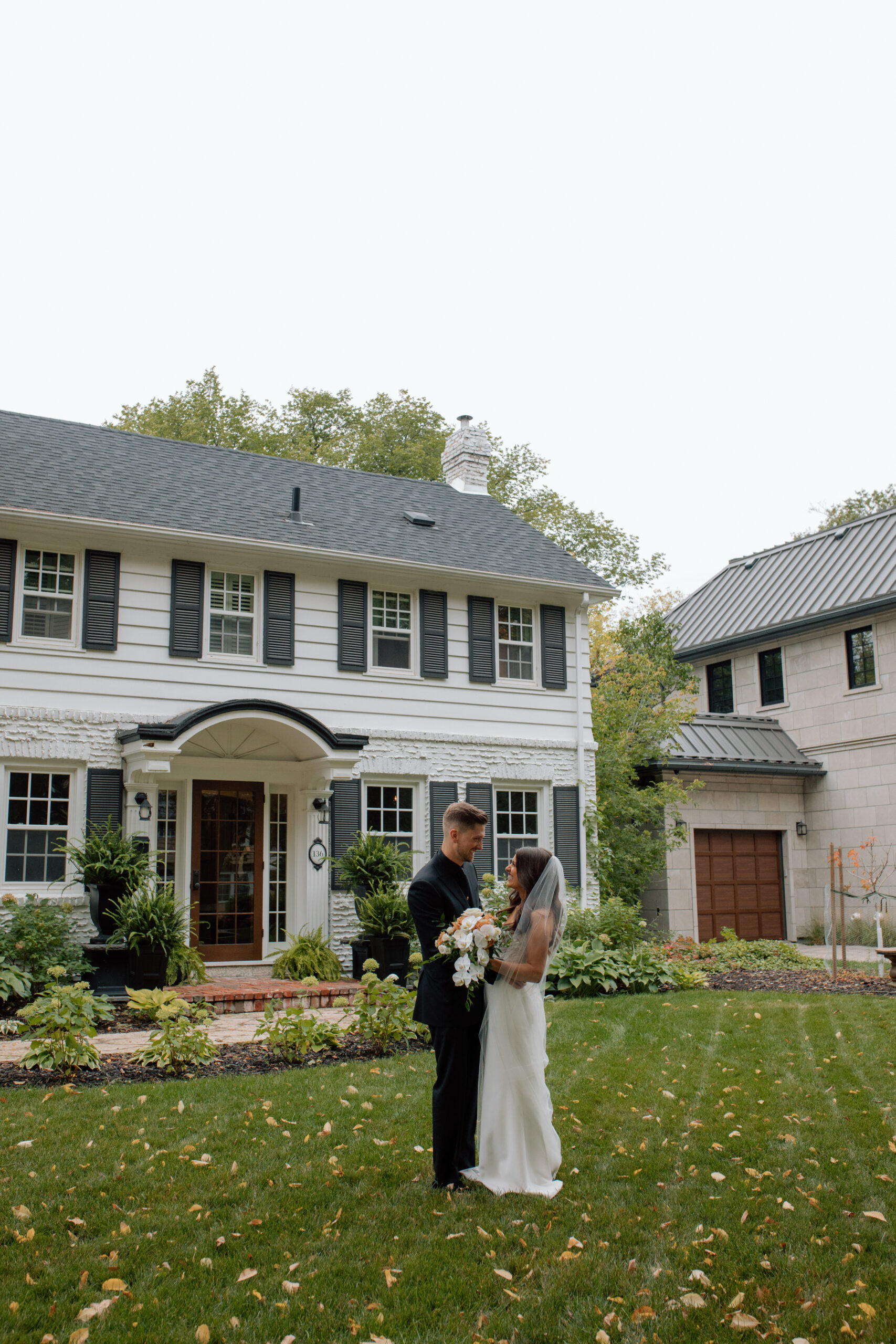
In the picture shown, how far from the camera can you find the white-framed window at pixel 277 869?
1353 centimetres

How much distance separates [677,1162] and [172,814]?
9.13 m

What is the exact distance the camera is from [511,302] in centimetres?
962

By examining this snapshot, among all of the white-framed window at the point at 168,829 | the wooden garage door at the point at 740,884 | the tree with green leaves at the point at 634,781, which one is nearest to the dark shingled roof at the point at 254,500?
the tree with green leaves at the point at 634,781

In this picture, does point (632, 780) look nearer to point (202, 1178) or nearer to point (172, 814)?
point (172, 814)

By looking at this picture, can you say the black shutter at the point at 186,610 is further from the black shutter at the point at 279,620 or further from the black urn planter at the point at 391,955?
the black urn planter at the point at 391,955

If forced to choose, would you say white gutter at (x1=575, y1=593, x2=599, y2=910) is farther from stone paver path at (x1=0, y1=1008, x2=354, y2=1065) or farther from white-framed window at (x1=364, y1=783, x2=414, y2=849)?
stone paver path at (x1=0, y1=1008, x2=354, y2=1065)

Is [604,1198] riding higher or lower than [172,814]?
lower

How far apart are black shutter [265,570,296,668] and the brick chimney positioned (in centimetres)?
555

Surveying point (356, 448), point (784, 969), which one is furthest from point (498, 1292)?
point (356, 448)

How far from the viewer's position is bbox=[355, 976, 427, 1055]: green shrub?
8141 mm

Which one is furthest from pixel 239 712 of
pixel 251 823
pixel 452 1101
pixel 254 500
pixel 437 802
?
pixel 452 1101

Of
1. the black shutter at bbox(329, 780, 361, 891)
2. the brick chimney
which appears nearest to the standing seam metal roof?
the brick chimney

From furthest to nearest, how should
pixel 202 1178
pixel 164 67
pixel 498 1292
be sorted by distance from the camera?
1. pixel 164 67
2. pixel 202 1178
3. pixel 498 1292

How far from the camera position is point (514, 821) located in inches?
591
